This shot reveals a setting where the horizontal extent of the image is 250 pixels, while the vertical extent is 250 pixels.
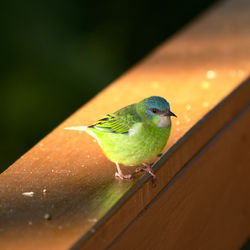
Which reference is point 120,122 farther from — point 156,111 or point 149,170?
point 149,170

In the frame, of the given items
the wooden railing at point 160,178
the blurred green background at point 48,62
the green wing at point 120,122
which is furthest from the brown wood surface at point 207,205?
the blurred green background at point 48,62

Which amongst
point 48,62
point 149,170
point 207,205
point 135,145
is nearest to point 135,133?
point 135,145

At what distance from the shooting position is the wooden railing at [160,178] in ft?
5.13

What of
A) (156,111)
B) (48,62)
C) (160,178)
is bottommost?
(48,62)

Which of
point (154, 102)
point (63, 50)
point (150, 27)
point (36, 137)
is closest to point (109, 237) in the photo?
point (154, 102)

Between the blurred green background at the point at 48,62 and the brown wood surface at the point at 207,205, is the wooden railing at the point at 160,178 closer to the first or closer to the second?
the brown wood surface at the point at 207,205

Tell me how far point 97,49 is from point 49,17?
1.72ft

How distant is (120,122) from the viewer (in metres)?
2.13

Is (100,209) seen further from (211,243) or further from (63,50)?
(63,50)

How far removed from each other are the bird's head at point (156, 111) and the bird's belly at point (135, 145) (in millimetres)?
35

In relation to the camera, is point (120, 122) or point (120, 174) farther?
point (120, 122)

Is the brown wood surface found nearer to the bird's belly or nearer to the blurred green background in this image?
the bird's belly

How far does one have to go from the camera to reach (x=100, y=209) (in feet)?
5.24

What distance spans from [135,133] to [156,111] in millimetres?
127
